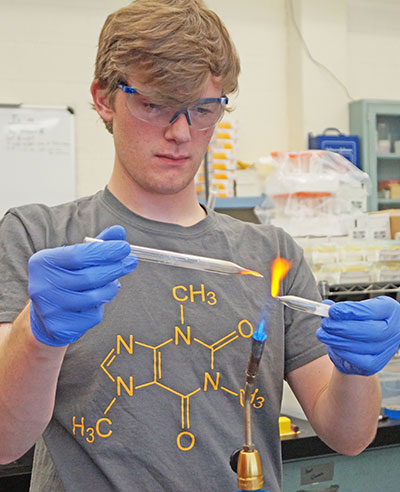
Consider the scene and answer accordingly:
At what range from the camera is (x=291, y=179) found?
334 centimetres

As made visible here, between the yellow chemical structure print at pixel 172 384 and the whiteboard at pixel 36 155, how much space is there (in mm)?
3231

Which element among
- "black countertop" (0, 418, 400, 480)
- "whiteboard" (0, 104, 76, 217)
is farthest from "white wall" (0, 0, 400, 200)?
"black countertop" (0, 418, 400, 480)

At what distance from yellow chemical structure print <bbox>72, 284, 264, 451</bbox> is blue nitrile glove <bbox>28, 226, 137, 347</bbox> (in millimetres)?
278

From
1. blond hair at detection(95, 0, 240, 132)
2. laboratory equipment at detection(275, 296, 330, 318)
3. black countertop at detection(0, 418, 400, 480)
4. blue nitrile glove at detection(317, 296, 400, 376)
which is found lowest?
black countertop at detection(0, 418, 400, 480)

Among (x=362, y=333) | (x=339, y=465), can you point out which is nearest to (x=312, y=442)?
(x=339, y=465)

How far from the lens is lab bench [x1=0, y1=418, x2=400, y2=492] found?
194cm

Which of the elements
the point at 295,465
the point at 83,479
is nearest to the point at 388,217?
the point at 295,465

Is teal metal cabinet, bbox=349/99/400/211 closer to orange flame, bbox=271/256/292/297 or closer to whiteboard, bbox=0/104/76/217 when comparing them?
whiteboard, bbox=0/104/76/217

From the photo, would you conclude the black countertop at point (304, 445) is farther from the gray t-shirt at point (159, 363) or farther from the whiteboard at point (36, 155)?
the whiteboard at point (36, 155)

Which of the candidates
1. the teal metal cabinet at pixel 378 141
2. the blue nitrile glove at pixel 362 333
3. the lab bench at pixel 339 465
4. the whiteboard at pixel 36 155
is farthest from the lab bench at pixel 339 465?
the teal metal cabinet at pixel 378 141

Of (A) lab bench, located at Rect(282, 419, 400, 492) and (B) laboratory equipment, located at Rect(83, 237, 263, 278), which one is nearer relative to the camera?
(B) laboratory equipment, located at Rect(83, 237, 263, 278)

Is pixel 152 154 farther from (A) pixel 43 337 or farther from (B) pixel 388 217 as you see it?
(B) pixel 388 217

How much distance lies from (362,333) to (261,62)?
423 centimetres

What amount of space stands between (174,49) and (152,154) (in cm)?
19
